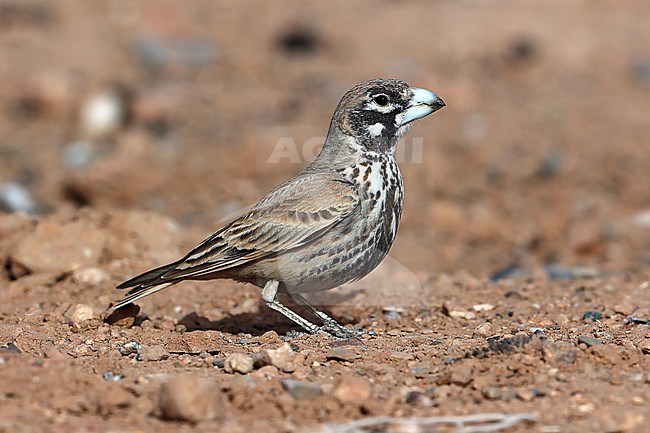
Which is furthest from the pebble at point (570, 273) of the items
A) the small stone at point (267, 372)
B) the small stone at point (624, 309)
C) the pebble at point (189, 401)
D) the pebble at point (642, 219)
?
the pebble at point (189, 401)

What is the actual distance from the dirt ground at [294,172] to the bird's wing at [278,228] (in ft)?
1.51

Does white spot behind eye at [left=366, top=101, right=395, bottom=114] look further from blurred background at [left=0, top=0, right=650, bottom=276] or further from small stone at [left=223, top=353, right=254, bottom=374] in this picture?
blurred background at [left=0, top=0, right=650, bottom=276]

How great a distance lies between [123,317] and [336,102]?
8534mm

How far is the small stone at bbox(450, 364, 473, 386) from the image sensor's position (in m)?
4.69

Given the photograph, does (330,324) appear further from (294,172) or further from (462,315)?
(294,172)

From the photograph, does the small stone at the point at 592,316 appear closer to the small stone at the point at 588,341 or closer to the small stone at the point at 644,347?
the small stone at the point at 644,347

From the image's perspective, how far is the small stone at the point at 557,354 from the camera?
4871 millimetres

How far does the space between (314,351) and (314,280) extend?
2.53 feet

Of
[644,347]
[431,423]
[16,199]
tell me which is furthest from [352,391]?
[16,199]

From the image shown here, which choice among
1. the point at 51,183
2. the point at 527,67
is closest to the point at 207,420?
the point at 51,183

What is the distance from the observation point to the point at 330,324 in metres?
6.38

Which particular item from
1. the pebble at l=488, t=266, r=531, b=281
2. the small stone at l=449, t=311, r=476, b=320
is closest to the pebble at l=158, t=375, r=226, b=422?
the small stone at l=449, t=311, r=476, b=320

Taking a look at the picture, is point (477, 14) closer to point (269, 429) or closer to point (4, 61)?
point (4, 61)

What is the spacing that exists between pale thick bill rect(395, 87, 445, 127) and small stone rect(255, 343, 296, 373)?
7.19 feet
